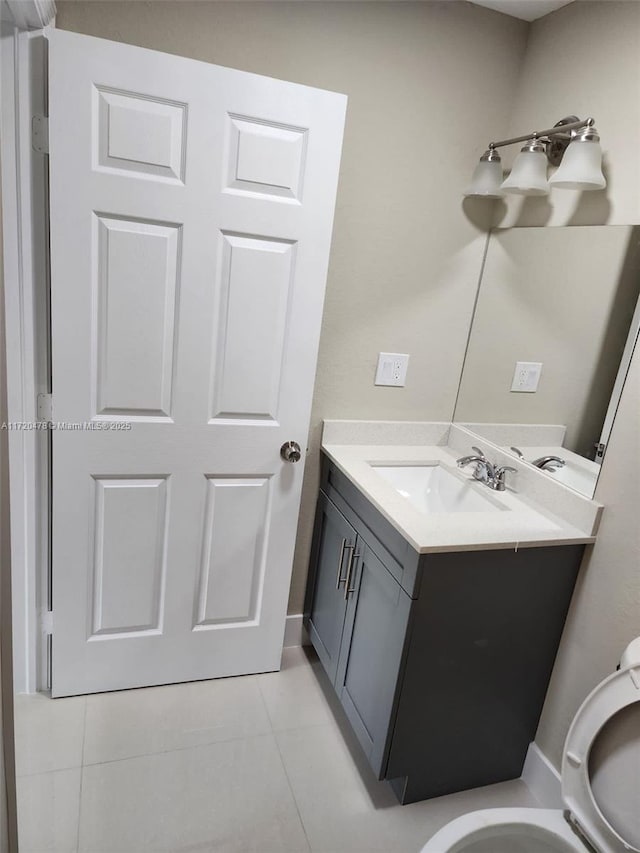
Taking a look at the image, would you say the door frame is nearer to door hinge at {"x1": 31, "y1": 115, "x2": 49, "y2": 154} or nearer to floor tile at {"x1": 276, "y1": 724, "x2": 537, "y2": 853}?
door hinge at {"x1": 31, "y1": 115, "x2": 49, "y2": 154}

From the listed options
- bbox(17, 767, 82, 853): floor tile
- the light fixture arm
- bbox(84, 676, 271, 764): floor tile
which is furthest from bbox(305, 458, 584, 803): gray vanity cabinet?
the light fixture arm

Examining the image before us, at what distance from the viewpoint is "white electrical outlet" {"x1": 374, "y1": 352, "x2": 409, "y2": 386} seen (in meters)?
2.15

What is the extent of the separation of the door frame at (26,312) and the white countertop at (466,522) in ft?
3.20

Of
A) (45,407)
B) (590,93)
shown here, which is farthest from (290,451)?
(590,93)

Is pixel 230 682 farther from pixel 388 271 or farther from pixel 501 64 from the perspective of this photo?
pixel 501 64

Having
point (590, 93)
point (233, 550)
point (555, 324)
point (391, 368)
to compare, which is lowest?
point (233, 550)

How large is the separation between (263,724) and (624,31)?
7.79 feet

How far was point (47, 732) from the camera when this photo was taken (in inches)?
73.5

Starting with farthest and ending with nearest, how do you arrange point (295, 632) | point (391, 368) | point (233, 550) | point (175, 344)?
point (295, 632) < point (391, 368) < point (233, 550) < point (175, 344)

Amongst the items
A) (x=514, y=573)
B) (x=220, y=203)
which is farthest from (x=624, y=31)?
(x=514, y=573)

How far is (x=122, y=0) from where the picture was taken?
1.61m

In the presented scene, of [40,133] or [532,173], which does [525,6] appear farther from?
[40,133]

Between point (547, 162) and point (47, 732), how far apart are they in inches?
94.2

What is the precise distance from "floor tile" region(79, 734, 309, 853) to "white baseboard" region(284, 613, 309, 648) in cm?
52
